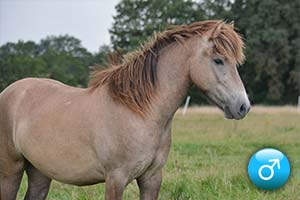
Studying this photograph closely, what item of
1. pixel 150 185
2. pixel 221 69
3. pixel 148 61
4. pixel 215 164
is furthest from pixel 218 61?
pixel 215 164

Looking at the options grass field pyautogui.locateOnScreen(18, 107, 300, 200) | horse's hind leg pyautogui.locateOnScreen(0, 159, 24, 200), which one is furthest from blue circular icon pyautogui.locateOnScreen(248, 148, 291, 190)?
horse's hind leg pyautogui.locateOnScreen(0, 159, 24, 200)

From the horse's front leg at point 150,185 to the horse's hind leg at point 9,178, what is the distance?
4.24 ft

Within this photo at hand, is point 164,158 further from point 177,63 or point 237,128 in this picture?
point 237,128

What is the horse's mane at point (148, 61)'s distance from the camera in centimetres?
323

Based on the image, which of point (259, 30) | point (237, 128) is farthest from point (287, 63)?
point (237, 128)

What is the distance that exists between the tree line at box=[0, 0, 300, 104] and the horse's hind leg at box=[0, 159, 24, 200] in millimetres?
27035

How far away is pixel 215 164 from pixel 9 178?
3865mm

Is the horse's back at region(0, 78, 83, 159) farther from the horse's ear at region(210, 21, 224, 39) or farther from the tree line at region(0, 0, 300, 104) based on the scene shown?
the tree line at region(0, 0, 300, 104)

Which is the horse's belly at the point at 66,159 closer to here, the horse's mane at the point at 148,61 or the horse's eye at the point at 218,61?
the horse's mane at the point at 148,61

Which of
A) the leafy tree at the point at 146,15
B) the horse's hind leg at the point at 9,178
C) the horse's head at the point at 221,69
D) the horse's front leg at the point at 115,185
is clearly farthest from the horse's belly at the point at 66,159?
the leafy tree at the point at 146,15

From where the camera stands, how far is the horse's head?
3.12 meters

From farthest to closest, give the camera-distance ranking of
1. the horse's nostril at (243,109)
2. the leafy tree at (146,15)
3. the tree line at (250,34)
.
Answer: the leafy tree at (146,15)
the tree line at (250,34)
the horse's nostril at (243,109)

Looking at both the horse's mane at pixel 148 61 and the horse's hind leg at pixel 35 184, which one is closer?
the horse's mane at pixel 148 61

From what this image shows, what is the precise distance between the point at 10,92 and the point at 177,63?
5.71ft
